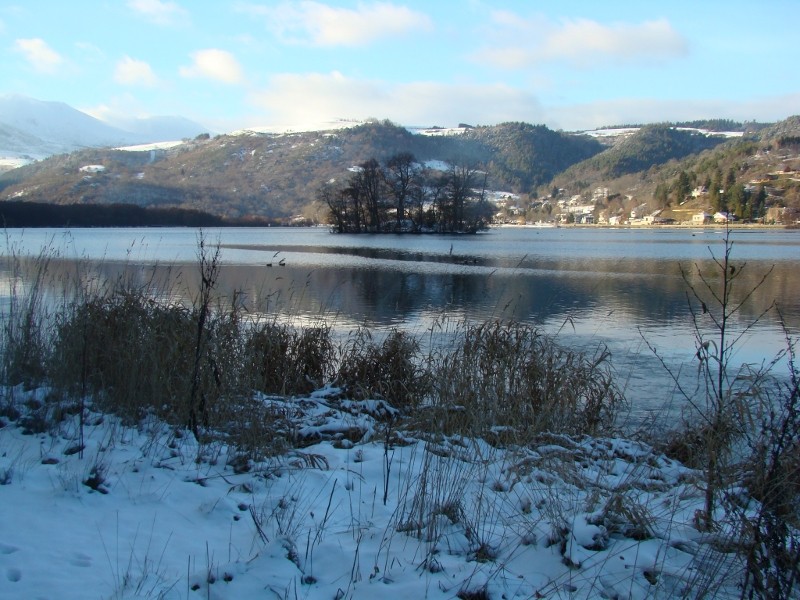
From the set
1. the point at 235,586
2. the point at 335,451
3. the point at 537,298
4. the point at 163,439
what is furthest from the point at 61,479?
the point at 537,298

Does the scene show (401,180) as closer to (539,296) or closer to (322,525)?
(539,296)

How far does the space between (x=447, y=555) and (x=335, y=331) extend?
912 centimetres

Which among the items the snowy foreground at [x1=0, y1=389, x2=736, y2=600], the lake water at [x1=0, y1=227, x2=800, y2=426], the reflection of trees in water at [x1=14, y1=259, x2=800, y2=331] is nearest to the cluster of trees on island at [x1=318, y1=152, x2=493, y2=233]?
the lake water at [x1=0, y1=227, x2=800, y2=426]

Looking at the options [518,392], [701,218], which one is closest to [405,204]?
[701,218]

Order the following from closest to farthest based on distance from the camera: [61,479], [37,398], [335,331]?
[61,479] → [37,398] → [335,331]

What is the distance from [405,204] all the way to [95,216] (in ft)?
149

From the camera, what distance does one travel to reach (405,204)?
7425cm

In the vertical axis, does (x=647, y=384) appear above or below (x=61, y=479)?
below

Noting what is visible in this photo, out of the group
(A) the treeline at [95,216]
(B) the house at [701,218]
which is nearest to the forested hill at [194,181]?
(A) the treeline at [95,216]

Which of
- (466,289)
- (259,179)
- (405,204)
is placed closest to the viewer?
(466,289)

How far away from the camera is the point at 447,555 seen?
10.3ft

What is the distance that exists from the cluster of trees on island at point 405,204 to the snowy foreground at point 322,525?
66509 mm

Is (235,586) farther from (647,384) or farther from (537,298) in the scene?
(537,298)

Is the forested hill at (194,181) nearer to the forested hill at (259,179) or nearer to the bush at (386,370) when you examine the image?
the forested hill at (259,179)
